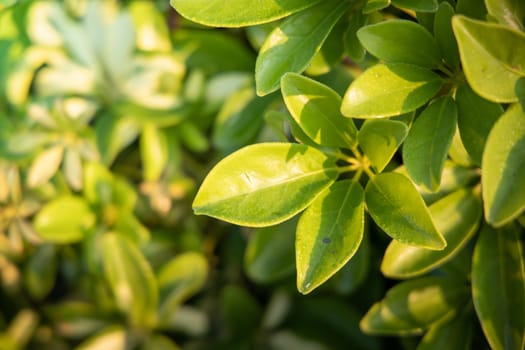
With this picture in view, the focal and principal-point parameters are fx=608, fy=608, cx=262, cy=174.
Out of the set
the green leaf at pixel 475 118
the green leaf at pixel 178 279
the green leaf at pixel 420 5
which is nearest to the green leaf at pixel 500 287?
the green leaf at pixel 475 118

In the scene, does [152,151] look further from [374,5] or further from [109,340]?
[374,5]

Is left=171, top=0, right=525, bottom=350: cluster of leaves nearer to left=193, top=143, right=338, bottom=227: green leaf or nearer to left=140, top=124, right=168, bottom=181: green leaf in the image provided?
left=193, top=143, right=338, bottom=227: green leaf

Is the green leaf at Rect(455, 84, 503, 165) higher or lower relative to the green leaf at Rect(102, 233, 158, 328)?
higher

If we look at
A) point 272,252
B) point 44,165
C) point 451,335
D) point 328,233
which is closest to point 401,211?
point 328,233

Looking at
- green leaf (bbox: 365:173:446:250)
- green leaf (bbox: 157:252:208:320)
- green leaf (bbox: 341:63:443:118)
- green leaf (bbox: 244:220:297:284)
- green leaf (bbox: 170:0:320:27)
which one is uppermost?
green leaf (bbox: 170:0:320:27)

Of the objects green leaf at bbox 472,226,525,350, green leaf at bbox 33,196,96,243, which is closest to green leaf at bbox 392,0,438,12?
green leaf at bbox 472,226,525,350

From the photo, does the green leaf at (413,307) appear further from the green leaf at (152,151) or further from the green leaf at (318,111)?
the green leaf at (152,151)

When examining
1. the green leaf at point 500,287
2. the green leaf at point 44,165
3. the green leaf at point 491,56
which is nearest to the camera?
the green leaf at point 491,56
